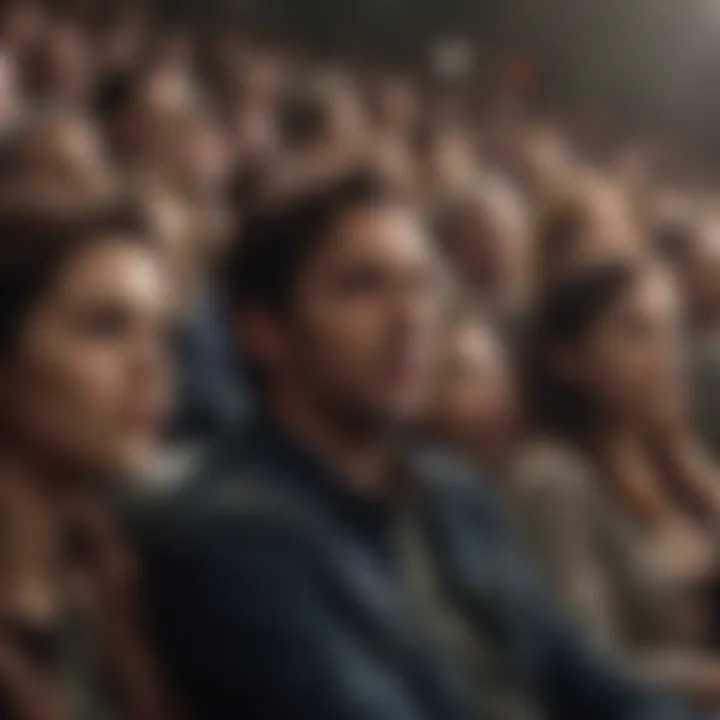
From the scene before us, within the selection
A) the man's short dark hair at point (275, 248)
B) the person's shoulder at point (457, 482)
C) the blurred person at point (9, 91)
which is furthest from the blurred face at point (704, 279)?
the blurred person at point (9, 91)

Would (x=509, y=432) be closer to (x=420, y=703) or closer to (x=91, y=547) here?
(x=420, y=703)

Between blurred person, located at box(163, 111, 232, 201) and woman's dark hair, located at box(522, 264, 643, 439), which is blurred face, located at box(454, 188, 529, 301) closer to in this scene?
woman's dark hair, located at box(522, 264, 643, 439)

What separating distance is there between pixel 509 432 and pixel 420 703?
38cm

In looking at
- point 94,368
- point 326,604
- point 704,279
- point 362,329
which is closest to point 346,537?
point 326,604

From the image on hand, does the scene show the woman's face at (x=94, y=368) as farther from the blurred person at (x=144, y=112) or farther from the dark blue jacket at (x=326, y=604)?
the blurred person at (x=144, y=112)

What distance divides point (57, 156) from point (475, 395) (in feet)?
2.00

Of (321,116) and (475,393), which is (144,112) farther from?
(475,393)

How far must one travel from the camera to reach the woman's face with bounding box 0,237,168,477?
179 cm

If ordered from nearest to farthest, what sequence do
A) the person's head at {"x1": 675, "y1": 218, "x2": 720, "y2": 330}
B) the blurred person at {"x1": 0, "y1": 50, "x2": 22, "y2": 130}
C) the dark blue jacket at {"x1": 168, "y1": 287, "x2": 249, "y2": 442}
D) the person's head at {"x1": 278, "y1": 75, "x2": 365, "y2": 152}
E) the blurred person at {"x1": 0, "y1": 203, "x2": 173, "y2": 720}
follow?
1. the blurred person at {"x1": 0, "y1": 203, "x2": 173, "y2": 720}
2. the dark blue jacket at {"x1": 168, "y1": 287, "x2": 249, "y2": 442}
3. the blurred person at {"x1": 0, "y1": 50, "x2": 22, "y2": 130}
4. the person's head at {"x1": 278, "y1": 75, "x2": 365, "y2": 152}
5. the person's head at {"x1": 675, "y1": 218, "x2": 720, "y2": 330}


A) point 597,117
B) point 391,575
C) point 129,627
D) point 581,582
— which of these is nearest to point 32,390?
point 129,627

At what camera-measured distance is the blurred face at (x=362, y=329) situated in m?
1.92

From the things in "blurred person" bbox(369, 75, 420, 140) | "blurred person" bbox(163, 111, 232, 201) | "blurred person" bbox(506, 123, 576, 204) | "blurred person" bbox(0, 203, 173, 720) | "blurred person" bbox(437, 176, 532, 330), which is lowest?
"blurred person" bbox(0, 203, 173, 720)

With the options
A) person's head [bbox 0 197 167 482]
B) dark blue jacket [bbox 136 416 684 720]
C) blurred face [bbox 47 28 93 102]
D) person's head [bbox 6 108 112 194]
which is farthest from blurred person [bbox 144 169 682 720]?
blurred face [bbox 47 28 93 102]

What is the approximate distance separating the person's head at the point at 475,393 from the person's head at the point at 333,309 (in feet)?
0.12
